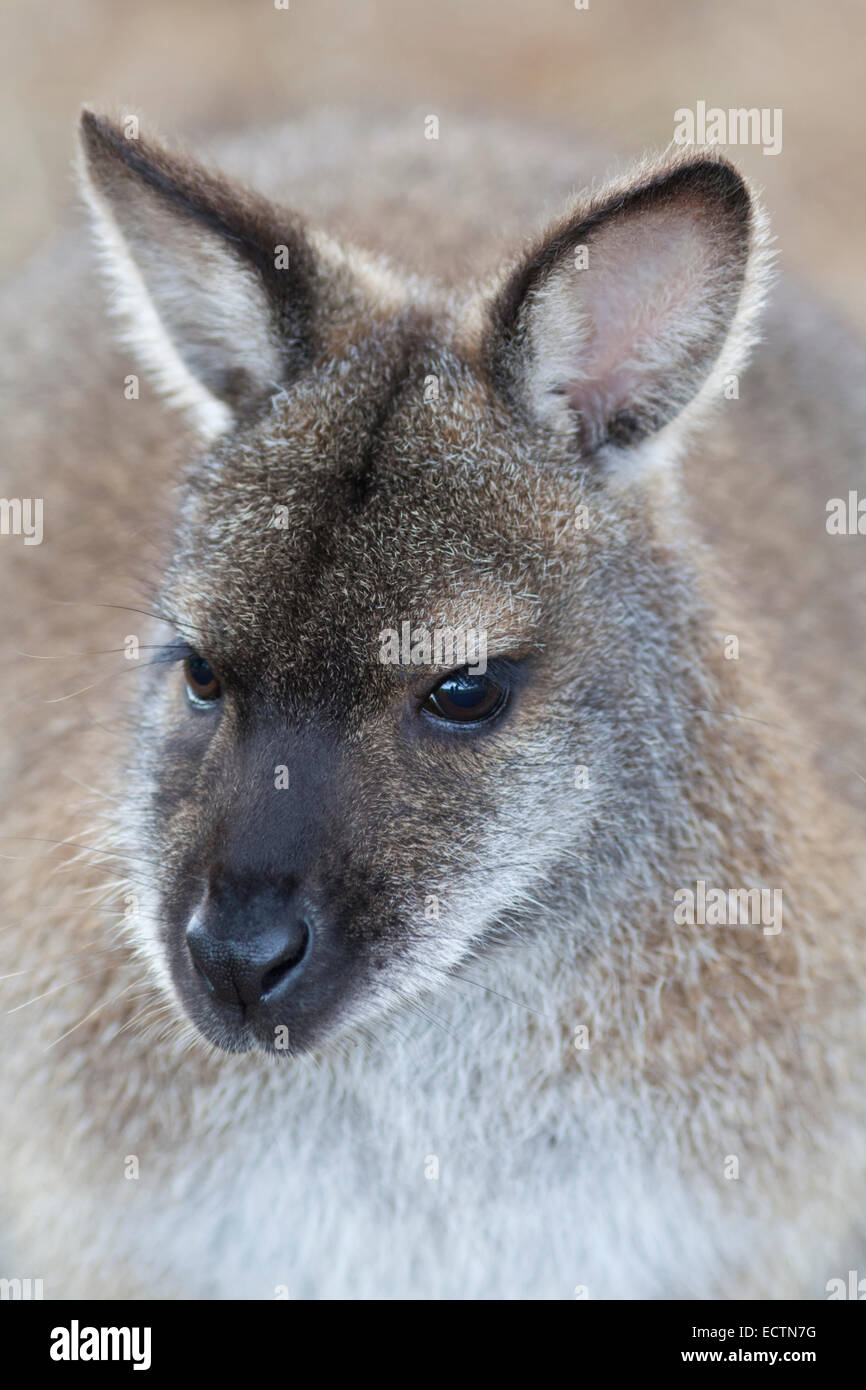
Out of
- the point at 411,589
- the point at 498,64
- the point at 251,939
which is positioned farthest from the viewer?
the point at 498,64

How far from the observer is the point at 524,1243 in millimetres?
4156

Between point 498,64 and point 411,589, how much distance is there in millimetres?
7460

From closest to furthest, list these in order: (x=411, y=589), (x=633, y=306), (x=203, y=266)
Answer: (x=411, y=589)
(x=633, y=306)
(x=203, y=266)

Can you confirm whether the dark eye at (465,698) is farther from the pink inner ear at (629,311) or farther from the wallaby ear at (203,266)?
the wallaby ear at (203,266)

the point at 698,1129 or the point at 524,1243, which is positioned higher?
the point at 698,1129

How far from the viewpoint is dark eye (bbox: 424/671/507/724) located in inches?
132

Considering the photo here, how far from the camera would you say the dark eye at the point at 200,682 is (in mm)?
3607

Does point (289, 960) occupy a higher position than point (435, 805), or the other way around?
point (435, 805)

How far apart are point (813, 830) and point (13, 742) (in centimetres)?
241

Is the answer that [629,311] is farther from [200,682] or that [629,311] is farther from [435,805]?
[200,682]

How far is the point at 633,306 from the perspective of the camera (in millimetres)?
3469

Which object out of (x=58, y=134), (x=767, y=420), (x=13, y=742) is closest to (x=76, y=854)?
(x=13, y=742)

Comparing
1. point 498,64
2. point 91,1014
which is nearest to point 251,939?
point 91,1014

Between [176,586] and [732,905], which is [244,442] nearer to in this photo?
[176,586]
